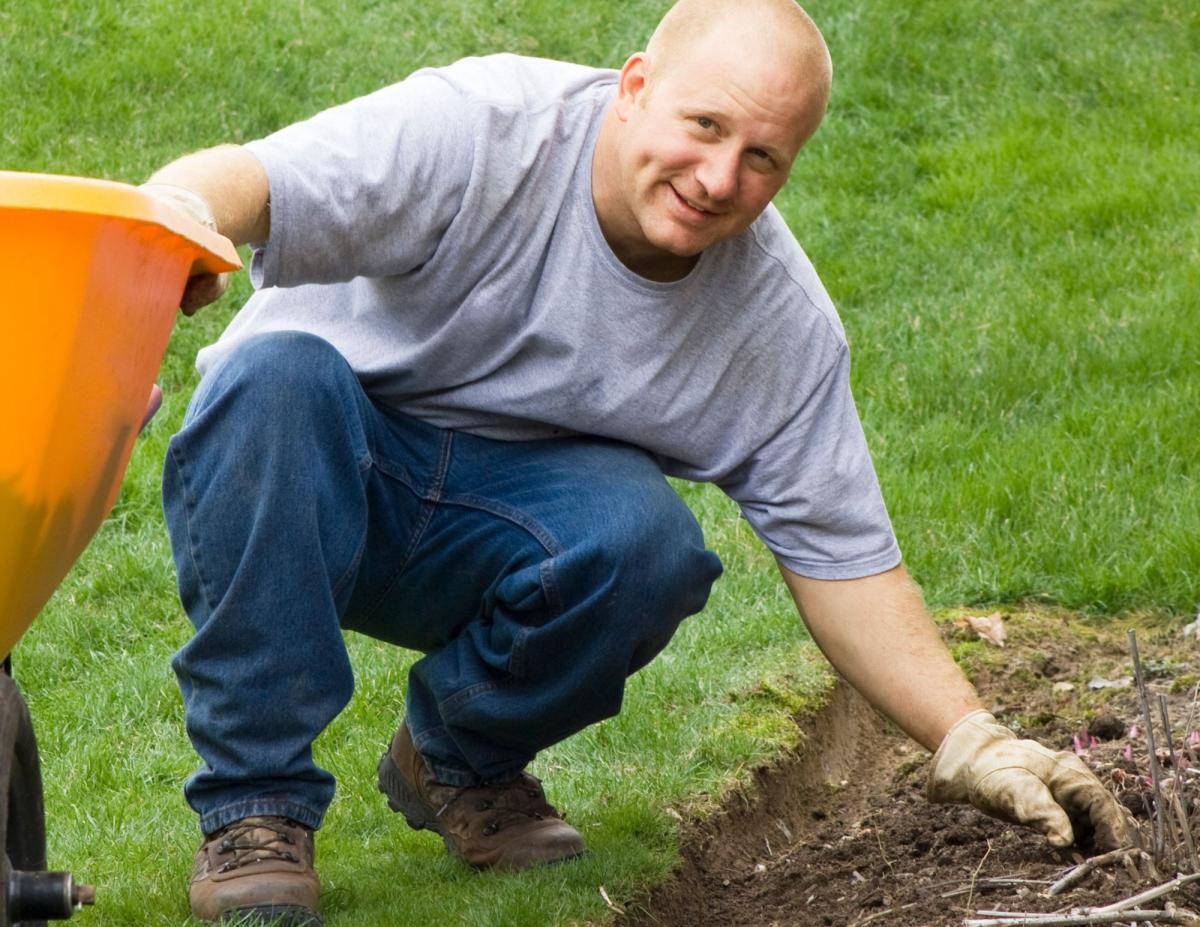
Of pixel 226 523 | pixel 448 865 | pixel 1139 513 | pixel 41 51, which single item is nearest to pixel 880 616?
pixel 448 865

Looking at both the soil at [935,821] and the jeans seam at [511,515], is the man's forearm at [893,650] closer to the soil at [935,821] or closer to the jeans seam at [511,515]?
the soil at [935,821]

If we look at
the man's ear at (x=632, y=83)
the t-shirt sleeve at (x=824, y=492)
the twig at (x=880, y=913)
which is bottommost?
the twig at (x=880, y=913)

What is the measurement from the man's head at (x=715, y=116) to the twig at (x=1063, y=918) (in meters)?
1.18

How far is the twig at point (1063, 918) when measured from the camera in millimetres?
2033

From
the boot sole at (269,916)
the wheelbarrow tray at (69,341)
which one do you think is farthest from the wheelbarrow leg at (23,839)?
the boot sole at (269,916)

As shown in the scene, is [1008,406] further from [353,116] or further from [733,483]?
[353,116]

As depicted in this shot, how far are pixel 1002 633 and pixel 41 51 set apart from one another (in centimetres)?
496

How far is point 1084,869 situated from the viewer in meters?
2.31

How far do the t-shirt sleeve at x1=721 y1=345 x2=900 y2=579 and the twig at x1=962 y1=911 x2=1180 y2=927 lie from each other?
82cm

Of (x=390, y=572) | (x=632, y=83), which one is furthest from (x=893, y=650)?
(x=632, y=83)

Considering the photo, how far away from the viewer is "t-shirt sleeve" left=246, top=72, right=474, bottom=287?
2375 millimetres

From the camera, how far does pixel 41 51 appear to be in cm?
683

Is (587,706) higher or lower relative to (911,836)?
higher

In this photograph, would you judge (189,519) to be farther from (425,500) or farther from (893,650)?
(893,650)
